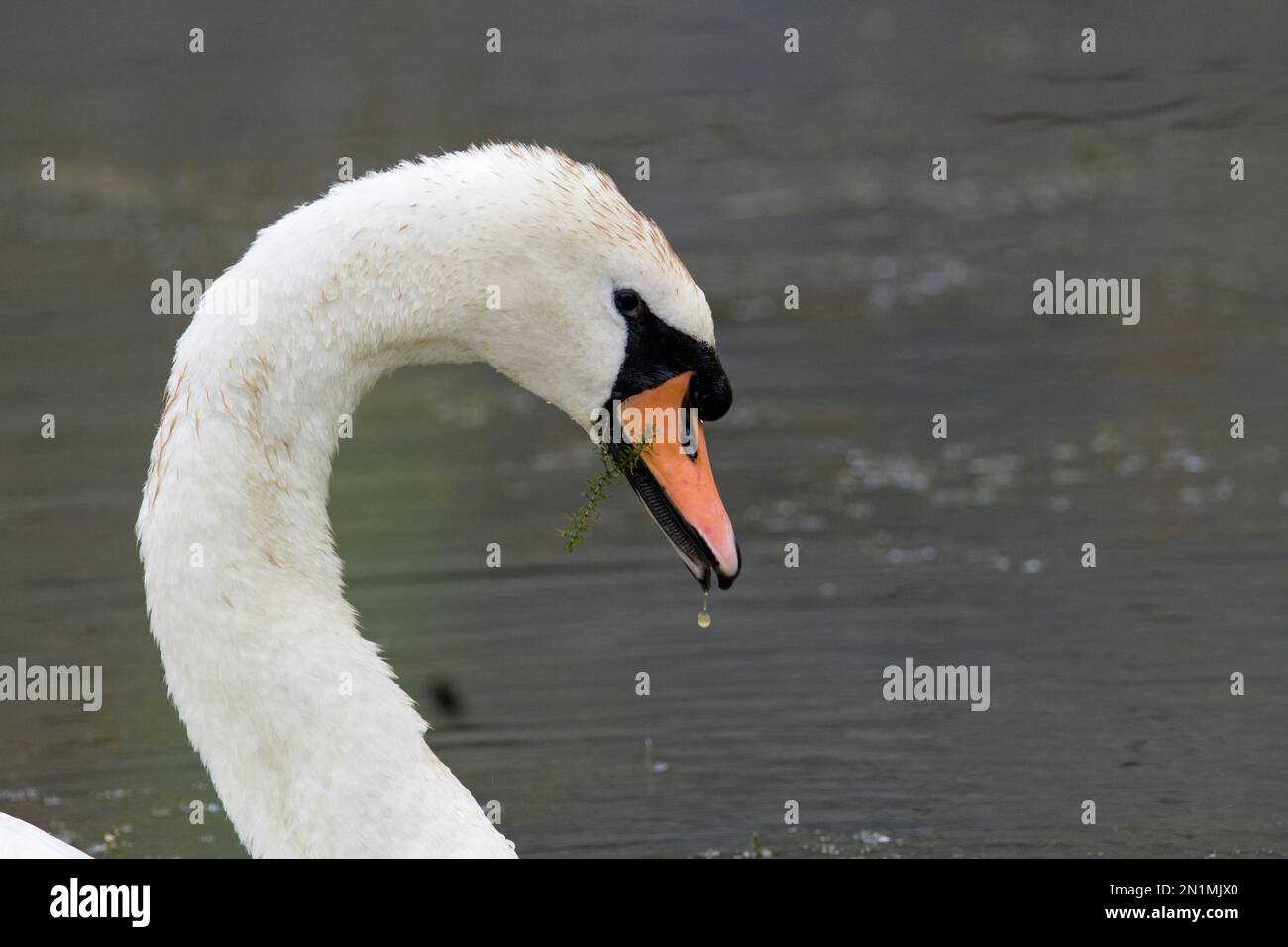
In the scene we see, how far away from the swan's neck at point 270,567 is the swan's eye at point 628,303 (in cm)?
28

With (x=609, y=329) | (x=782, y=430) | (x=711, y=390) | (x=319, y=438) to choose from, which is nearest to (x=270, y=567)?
(x=319, y=438)

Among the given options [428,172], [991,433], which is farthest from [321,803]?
[991,433]

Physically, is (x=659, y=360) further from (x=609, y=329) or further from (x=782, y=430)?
(x=782, y=430)

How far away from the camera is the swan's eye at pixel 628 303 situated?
14.6 feet

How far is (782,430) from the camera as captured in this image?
34.1 ft

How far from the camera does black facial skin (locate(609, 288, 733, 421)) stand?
4488 millimetres

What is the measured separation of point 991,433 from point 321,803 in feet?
20.5

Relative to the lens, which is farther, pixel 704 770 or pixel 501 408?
pixel 501 408

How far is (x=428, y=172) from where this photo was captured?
435cm

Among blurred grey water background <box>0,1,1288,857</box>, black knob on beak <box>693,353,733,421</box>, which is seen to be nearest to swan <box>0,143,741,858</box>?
black knob on beak <box>693,353,733,421</box>

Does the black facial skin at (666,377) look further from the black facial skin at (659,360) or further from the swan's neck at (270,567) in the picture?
the swan's neck at (270,567)

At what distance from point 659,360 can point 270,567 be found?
34.7 inches
